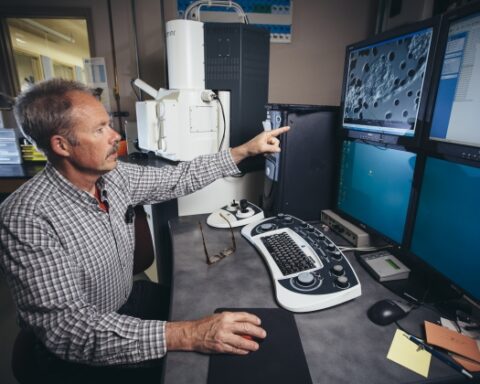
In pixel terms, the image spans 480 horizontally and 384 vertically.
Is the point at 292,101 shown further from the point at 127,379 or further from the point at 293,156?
the point at 127,379

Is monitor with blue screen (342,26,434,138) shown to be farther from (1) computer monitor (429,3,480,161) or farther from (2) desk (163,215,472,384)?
(2) desk (163,215,472,384)

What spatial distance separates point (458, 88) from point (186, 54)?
1167mm

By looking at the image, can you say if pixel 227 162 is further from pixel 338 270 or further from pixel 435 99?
pixel 435 99

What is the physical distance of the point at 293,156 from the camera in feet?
3.91

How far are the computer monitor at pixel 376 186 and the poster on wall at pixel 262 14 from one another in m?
1.65

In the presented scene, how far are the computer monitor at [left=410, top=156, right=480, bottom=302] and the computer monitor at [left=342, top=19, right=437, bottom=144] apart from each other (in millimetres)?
139

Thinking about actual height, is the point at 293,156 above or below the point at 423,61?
below

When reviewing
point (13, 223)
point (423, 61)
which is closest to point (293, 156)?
point (423, 61)

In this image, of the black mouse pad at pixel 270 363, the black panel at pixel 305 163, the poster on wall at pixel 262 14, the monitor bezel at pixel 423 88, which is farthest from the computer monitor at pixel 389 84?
the poster on wall at pixel 262 14

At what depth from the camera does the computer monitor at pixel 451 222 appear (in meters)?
0.69

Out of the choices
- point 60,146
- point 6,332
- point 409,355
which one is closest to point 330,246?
point 409,355

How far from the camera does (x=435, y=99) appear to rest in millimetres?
752

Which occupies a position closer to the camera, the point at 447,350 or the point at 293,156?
the point at 447,350

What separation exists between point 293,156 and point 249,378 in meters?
0.81
